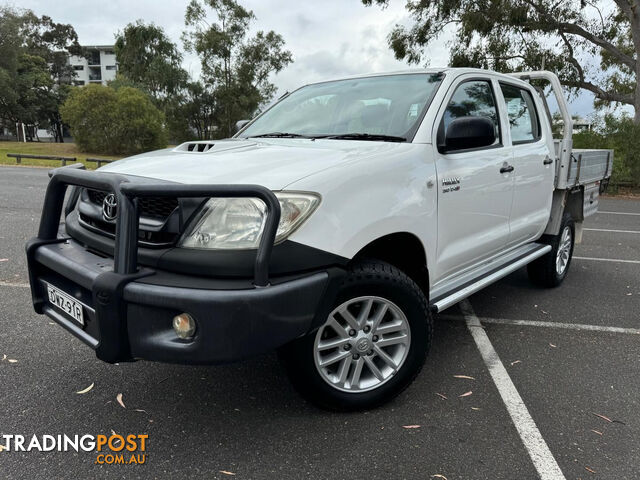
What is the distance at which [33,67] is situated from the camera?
183ft

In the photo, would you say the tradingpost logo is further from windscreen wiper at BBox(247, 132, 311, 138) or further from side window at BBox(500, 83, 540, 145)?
side window at BBox(500, 83, 540, 145)

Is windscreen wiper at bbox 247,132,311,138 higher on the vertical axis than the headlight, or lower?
higher

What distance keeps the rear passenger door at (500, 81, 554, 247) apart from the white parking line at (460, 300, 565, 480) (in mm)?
935

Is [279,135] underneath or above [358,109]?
underneath

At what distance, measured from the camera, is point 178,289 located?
1.98m

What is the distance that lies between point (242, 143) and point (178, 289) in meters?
1.42

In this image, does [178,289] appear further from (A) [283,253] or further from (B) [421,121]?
(B) [421,121]

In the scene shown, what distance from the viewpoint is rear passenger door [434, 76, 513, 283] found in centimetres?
294

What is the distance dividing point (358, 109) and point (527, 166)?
1.53 m

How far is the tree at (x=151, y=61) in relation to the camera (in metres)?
Result: 37.9

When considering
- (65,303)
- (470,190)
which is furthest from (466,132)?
(65,303)

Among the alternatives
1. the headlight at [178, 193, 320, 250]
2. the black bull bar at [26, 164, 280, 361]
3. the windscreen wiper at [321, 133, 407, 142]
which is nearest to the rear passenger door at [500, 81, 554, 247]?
the windscreen wiper at [321, 133, 407, 142]

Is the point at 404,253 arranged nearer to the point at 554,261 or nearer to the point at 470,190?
the point at 470,190

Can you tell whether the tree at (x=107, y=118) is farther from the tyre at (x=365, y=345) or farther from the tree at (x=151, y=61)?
the tyre at (x=365, y=345)
